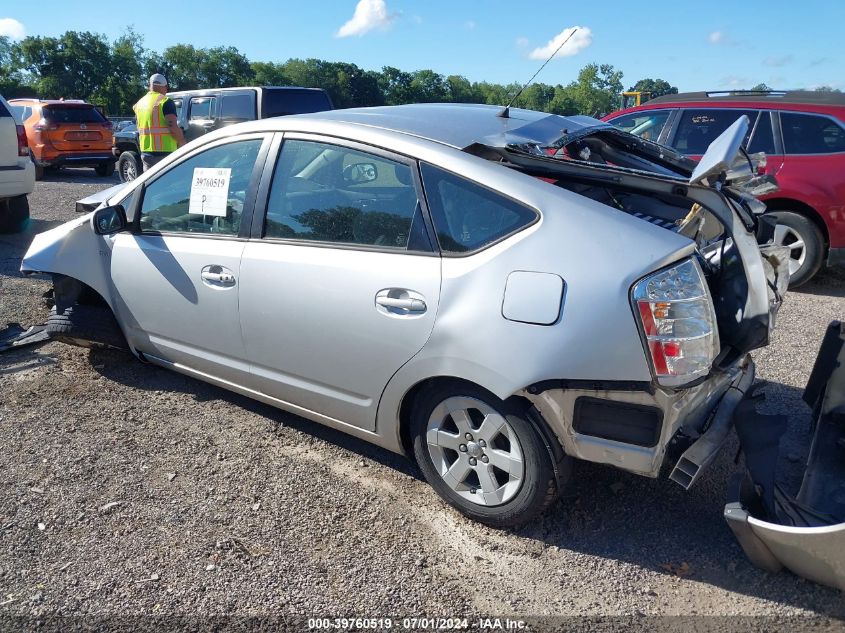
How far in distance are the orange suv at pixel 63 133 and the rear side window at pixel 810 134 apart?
48.1ft

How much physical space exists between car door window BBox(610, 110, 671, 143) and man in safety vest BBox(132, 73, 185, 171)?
5.44 metres

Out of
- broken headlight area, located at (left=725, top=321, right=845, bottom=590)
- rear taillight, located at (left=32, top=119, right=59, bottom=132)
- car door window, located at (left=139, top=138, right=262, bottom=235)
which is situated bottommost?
broken headlight area, located at (left=725, top=321, right=845, bottom=590)

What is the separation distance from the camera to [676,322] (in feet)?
8.36

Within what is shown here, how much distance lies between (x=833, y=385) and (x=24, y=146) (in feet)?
30.4

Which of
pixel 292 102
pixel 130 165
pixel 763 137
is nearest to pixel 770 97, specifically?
pixel 763 137

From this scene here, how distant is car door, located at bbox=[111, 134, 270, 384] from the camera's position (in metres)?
3.62

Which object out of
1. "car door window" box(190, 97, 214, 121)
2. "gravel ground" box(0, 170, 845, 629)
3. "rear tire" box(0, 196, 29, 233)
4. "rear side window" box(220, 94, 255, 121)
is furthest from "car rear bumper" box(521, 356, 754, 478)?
"car door window" box(190, 97, 214, 121)

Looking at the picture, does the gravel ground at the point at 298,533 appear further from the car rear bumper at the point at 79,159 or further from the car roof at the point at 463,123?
the car rear bumper at the point at 79,159

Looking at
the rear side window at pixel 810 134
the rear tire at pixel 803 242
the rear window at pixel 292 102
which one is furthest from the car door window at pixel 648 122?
the rear window at pixel 292 102

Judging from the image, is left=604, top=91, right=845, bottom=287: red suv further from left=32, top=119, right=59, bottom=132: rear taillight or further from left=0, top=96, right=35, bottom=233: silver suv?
left=32, top=119, right=59, bottom=132: rear taillight

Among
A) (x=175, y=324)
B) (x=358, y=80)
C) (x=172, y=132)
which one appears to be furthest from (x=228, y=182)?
(x=358, y=80)

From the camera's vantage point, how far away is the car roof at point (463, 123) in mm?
3219

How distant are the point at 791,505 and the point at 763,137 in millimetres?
5280

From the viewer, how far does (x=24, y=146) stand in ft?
29.0
